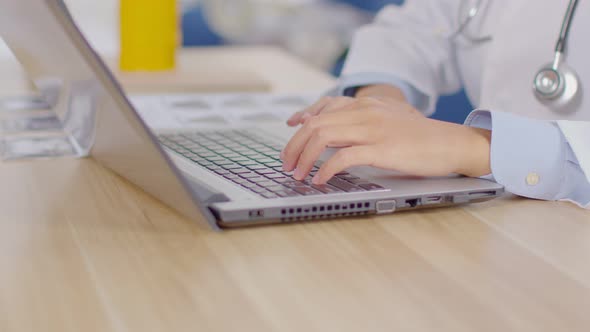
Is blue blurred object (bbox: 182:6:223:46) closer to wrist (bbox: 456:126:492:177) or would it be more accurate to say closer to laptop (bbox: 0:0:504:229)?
laptop (bbox: 0:0:504:229)

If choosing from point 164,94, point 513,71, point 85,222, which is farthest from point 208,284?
point 164,94

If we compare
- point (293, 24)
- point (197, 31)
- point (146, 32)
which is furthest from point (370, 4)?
point (146, 32)

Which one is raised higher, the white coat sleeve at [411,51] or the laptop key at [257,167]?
the white coat sleeve at [411,51]

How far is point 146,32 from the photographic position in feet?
4.80

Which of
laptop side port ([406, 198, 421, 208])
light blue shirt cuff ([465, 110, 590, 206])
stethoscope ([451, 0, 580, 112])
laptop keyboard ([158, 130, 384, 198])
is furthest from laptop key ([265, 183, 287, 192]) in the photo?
stethoscope ([451, 0, 580, 112])

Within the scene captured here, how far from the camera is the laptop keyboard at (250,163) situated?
71 cm

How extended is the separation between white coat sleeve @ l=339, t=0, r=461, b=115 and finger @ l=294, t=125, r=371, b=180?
1.51 ft

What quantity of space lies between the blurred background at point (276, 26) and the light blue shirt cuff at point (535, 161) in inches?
70.8

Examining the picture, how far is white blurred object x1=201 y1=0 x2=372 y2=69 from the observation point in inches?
105

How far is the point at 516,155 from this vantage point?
31.0 inches

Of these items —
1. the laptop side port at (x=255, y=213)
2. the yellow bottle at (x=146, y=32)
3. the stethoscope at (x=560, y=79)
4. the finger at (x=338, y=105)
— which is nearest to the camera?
the laptop side port at (x=255, y=213)

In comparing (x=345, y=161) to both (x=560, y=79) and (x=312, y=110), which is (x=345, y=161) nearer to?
(x=312, y=110)

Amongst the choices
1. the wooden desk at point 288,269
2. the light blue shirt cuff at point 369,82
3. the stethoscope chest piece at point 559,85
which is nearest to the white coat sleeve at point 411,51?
the light blue shirt cuff at point 369,82

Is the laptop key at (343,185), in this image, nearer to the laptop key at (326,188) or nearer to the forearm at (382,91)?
the laptop key at (326,188)
